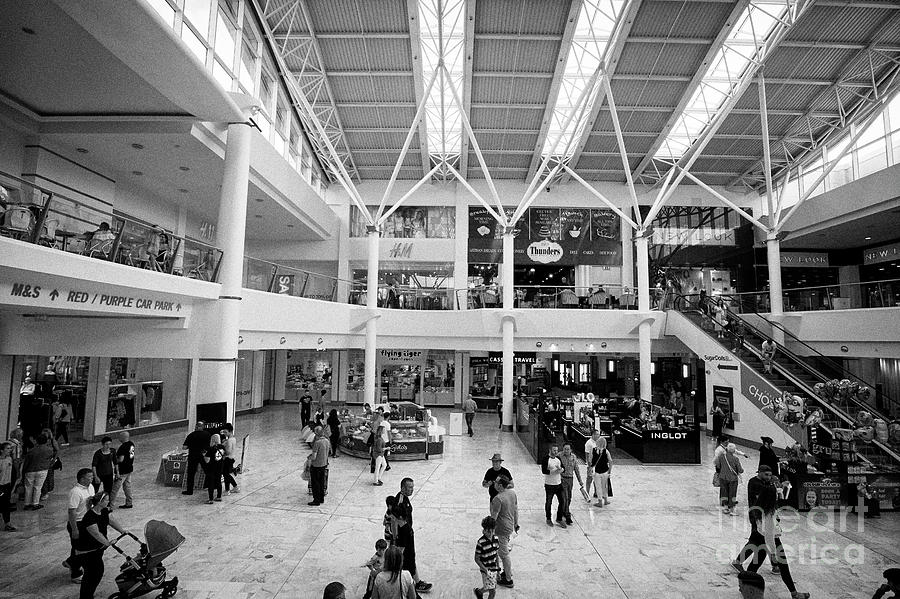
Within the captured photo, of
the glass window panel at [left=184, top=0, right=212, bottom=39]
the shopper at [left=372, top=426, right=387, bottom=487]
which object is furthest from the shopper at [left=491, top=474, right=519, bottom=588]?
the glass window panel at [left=184, top=0, right=212, bottom=39]

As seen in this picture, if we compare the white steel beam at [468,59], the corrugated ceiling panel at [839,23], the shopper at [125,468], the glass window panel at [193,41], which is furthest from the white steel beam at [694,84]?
the shopper at [125,468]

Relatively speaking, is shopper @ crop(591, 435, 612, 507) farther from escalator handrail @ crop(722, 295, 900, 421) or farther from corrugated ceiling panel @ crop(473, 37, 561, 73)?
corrugated ceiling panel @ crop(473, 37, 561, 73)

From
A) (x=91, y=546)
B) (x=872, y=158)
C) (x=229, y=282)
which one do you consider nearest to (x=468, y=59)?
(x=229, y=282)

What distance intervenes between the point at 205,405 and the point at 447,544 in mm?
6660

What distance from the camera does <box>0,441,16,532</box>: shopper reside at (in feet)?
26.7

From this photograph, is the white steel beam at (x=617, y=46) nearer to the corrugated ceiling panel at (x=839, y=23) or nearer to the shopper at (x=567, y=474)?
the corrugated ceiling panel at (x=839, y=23)

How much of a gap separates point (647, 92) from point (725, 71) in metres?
3.46

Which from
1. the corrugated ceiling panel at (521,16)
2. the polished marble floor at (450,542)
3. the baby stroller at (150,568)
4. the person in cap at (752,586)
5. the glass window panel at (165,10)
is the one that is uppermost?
the corrugated ceiling panel at (521,16)

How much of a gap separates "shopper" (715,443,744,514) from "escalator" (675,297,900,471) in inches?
139

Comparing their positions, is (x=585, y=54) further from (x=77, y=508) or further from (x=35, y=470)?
(x=35, y=470)

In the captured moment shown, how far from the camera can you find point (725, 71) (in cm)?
2145

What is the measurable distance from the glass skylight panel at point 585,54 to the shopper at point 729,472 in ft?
42.5

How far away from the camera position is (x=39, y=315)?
39.0ft

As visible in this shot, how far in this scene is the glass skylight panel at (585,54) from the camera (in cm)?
1850
